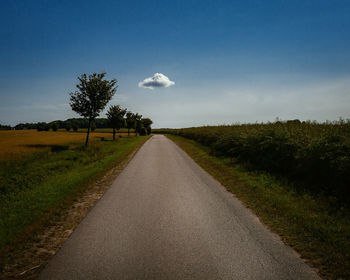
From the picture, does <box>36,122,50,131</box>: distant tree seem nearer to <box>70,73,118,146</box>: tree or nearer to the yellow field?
the yellow field

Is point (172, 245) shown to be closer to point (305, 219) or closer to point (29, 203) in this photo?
point (305, 219)

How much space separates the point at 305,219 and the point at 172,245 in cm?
365

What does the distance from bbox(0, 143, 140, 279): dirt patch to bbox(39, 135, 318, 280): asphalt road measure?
185mm

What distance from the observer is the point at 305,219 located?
513 cm

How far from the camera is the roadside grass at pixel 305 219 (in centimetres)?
357

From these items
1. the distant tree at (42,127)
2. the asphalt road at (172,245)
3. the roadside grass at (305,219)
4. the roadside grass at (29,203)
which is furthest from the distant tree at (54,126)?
the roadside grass at (305,219)

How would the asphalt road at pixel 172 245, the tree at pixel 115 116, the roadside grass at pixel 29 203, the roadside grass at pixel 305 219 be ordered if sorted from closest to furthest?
the asphalt road at pixel 172 245
the roadside grass at pixel 305 219
the roadside grass at pixel 29 203
the tree at pixel 115 116

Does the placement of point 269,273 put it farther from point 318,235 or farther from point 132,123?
point 132,123

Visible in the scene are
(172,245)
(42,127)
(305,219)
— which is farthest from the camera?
(42,127)

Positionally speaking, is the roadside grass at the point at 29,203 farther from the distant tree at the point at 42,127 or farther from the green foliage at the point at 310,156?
the distant tree at the point at 42,127

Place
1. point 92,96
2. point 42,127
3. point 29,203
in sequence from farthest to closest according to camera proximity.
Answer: point 42,127
point 92,96
point 29,203

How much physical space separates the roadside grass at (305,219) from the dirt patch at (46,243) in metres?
4.64

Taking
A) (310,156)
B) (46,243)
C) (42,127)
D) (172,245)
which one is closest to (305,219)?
(172,245)

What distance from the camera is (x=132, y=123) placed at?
53000mm
